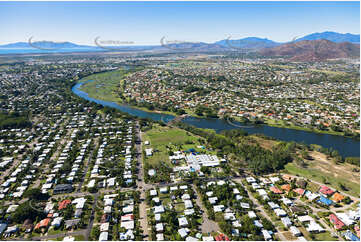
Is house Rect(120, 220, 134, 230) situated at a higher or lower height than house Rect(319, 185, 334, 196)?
lower

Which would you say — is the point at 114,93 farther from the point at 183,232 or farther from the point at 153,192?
the point at 183,232

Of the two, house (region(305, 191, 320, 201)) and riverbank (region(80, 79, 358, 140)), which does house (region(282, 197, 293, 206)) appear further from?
riverbank (region(80, 79, 358, 140))

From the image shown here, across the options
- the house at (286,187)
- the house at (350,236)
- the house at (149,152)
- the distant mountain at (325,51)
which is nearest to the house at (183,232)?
the house at (286,187)

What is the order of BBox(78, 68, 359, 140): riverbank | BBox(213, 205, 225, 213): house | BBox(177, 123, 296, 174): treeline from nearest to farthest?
BBox(213, 205, 225, 213): house, BBox(177, 123, 296, 174): treeline, BBox(78, 68, 359, 140): riverbank

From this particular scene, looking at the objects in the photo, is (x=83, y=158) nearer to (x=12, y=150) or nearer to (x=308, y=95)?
(x=12, y=150)

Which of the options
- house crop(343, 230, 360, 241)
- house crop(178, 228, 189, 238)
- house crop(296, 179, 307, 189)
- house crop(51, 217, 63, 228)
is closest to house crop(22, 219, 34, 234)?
house crop(51, 217, 63, 228)

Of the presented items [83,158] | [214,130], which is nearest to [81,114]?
[83,158]

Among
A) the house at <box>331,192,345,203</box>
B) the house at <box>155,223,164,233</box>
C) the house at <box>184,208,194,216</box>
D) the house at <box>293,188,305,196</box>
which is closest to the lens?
the house at <box>155,223,164,233</box>

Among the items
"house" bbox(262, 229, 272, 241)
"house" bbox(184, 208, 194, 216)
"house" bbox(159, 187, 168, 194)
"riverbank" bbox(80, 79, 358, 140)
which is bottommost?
"house" bbox(262, 229, 272, 241)
